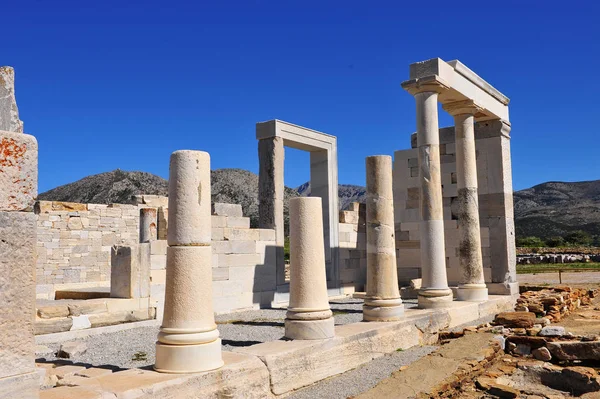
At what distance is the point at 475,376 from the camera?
6945 mm

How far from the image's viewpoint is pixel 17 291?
3.83 m

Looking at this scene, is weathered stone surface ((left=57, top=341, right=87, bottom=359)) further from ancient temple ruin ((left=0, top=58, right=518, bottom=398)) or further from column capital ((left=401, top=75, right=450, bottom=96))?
column capital ((left=401, top=75, right=450, bottom=96))

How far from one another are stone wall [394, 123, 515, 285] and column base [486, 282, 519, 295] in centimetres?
27

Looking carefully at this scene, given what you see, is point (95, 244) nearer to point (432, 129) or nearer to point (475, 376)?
point (432, 129)

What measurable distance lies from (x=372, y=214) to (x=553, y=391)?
13.0ft

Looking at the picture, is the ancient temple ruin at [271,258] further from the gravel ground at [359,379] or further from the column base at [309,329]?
the gravel ground at [359,379]

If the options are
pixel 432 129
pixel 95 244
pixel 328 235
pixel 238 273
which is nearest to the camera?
pixel 432 129

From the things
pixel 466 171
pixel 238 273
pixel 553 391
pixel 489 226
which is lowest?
pixel 553 391

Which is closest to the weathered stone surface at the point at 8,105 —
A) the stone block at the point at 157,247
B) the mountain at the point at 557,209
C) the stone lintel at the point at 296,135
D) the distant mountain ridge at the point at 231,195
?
the stone block at the point at 157,247

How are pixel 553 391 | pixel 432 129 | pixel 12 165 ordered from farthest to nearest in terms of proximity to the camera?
pixel 432 129, pixel 553 391, pixel 12 165

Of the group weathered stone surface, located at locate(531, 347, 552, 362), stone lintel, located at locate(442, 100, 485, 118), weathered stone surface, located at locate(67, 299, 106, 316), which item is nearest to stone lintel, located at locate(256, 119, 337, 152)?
stone lintel, located at locate(442, 100, 485, 118)

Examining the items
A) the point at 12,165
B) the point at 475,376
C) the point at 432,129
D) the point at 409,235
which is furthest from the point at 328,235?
the point at 12,165

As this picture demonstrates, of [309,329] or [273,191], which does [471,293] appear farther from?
[309,329]

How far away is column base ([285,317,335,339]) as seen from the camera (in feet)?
23.9
